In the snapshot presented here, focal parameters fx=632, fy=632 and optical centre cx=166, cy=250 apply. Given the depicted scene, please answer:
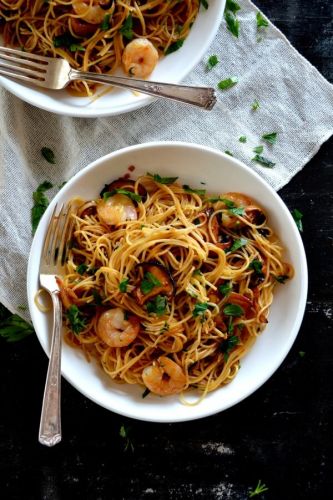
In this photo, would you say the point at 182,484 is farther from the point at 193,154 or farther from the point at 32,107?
the point at 32,107

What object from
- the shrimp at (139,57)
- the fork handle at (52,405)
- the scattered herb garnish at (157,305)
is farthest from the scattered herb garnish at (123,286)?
the shrimp at (139,57)

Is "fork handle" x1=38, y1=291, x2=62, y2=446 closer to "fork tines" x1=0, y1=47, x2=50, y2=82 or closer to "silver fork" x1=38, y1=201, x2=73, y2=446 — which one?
"silver fork" x1=38, y1=201, x2=73, y2=446

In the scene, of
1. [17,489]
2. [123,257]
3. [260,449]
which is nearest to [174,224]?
[123,257]

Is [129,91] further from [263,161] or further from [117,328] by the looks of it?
[117,328]

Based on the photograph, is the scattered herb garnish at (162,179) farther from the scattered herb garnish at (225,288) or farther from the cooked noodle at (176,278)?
the scattered herb garnish at (225,288)

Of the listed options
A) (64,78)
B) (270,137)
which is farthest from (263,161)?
(64,78)
